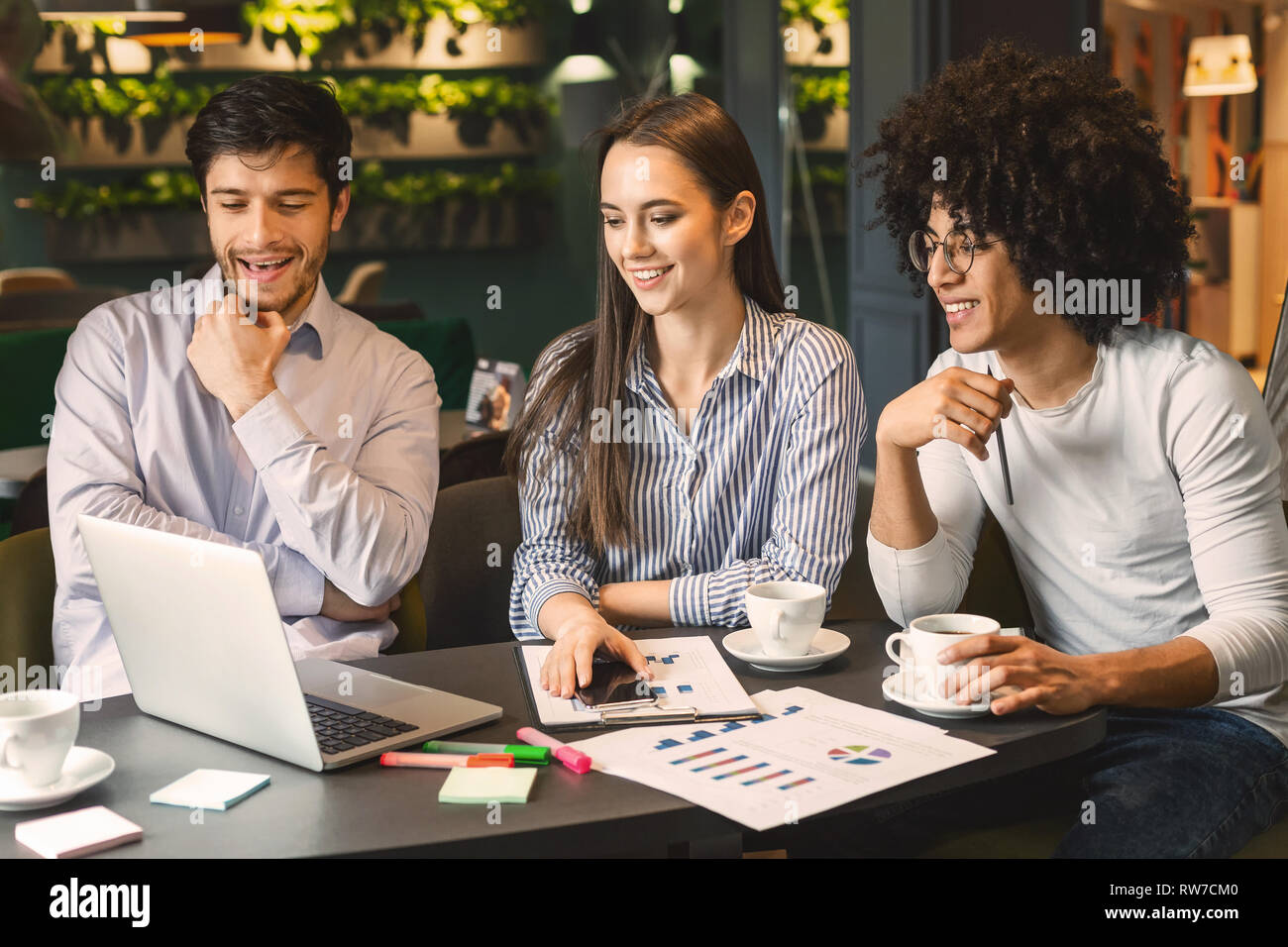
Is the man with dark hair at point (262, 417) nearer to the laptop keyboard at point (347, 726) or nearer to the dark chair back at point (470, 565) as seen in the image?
the dark chair back at point (470, 565)

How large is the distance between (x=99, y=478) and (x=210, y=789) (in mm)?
815

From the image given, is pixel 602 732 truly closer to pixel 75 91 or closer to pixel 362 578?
pixel 362 578

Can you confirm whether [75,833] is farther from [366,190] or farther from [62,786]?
[366,190]

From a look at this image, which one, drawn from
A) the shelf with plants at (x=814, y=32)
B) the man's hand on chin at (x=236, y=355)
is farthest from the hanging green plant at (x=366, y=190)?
the man's hand on chin at (x=236, y=355)

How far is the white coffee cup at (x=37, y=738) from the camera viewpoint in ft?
3.75

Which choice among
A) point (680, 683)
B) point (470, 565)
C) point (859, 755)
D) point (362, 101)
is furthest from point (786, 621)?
point (362, 101)

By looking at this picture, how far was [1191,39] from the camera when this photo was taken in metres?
5.60

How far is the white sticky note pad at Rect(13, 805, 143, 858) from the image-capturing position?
3.50 feet

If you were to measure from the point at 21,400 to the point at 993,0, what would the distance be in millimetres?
3899

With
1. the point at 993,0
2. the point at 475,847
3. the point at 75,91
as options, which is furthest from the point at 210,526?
the point at 75,91

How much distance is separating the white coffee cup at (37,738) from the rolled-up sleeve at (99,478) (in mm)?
579

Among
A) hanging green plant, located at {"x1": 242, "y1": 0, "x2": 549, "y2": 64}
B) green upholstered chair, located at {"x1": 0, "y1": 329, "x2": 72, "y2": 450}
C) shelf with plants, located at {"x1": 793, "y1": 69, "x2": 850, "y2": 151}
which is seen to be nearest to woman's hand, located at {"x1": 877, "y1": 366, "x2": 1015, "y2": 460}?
green upholstered chair, located at {"x1": 0, "y1": 329, "x2": 72, "y2": 450}

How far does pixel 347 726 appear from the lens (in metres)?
1.32
